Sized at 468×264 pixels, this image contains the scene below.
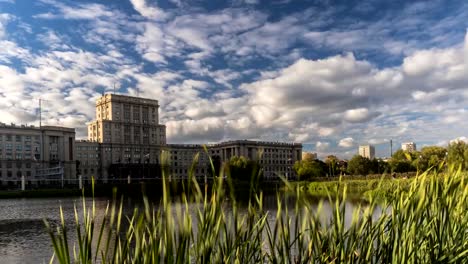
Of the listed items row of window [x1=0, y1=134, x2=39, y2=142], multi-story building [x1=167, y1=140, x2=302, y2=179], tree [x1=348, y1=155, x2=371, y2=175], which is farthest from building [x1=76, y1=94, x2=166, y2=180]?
tree [x1=348, y1=155, x2=371, y2=175]

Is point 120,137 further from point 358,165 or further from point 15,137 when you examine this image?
point 358,165

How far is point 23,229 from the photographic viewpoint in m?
27.4

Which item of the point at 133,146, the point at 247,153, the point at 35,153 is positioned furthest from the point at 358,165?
the point at 35,153

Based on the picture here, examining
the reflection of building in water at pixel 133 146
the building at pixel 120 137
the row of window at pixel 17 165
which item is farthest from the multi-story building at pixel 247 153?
the row of window at pixel 17 165

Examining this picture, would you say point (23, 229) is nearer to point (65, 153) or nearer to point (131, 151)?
point (65, 153)

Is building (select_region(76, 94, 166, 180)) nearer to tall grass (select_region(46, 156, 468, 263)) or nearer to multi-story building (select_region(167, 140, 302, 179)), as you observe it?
multi-story building (select_region(167, 140, 302, 179))

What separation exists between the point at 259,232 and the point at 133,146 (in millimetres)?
142821

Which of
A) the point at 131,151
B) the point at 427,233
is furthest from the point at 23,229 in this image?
the point at 131,151

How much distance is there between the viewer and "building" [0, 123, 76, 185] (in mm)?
108875

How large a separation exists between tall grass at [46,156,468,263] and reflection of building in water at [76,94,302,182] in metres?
119

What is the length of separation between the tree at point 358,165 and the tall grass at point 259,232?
91274 millimetres

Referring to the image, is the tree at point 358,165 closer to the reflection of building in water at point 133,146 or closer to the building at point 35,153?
the reflection of building in water at point 133,146

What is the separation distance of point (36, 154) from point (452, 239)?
408 ft

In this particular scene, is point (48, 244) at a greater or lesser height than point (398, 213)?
lesser
